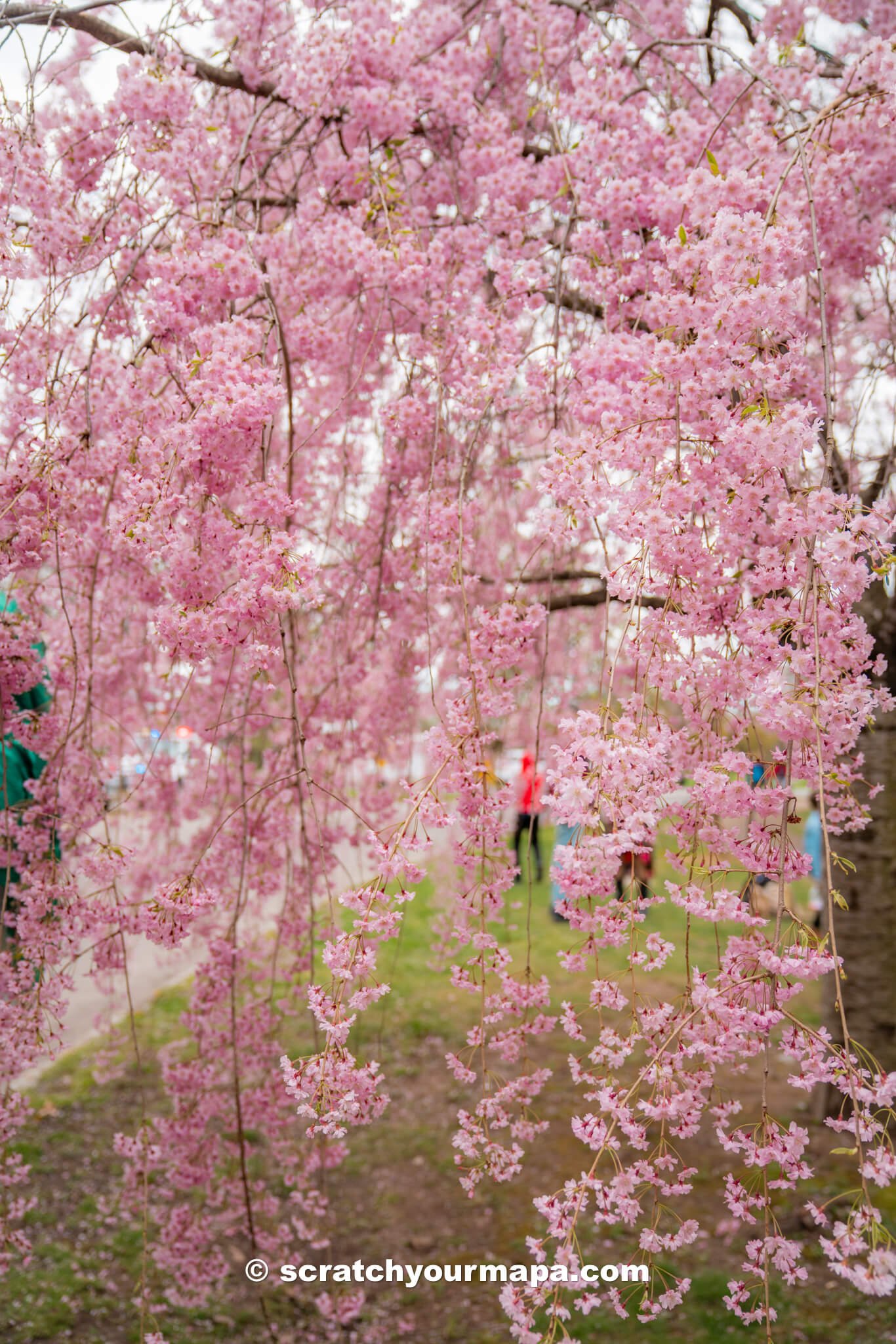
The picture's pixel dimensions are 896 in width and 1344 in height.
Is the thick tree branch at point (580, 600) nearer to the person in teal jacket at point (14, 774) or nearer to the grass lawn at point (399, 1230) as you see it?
the grass lawn at point (399, 1230)

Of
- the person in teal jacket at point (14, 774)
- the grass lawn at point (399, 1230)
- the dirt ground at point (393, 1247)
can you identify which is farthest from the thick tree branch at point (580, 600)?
the dirt ground at point (393, 1247)

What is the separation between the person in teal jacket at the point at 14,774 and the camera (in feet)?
6.92

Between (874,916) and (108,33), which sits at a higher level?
(108,33)

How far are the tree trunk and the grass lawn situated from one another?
52 cm

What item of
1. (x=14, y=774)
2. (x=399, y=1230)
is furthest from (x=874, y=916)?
(x=14, y=774)

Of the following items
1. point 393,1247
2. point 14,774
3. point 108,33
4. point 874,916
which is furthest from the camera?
point 874,916

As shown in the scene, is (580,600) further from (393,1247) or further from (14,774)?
(393,1247)

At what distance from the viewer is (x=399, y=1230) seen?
3.43 metres

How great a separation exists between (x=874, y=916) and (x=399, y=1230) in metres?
2.21

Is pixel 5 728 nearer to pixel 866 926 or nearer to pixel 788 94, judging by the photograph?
pixel 788 94

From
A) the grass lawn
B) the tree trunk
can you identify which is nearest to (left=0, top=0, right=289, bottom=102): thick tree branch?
the grass lawn

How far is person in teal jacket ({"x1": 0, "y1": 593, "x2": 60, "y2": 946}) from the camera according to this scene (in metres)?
2.11

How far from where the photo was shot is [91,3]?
1.91 metres

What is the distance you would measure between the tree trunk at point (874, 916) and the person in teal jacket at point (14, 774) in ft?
9.74
